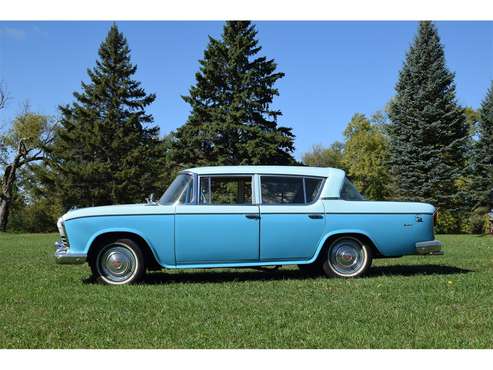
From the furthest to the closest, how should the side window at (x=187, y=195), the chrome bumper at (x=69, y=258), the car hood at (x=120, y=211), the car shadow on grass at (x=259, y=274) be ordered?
1. the car shadow on grass at (x=259, y=274)
2. the side window at (x=187, y=195)
3. the car hood at (x=120, y=211)
4. the chrome bumper at (x=69, y=258)

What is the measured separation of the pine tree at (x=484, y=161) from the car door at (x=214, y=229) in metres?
36.9

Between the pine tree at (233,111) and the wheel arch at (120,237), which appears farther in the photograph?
the pine tree at (233,111)

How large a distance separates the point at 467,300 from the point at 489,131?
38.9 m

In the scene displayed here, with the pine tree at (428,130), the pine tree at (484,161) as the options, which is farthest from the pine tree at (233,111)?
the pine tree at (484,161)

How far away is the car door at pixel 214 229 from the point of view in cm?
869

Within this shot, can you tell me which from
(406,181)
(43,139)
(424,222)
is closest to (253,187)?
(424,222)

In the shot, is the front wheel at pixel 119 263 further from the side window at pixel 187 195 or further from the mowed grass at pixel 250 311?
the side window at pixel 187 195

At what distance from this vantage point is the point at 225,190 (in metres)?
9.08

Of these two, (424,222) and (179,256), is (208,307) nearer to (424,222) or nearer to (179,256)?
(179,256)

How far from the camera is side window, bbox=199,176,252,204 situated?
29.2 feet

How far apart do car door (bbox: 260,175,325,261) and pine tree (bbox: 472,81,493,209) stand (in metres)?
36.1

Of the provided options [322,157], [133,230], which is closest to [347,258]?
[133,230]

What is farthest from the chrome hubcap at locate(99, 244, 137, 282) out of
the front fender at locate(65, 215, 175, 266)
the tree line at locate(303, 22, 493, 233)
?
the tree line at locate(303, 22, 493, 233)

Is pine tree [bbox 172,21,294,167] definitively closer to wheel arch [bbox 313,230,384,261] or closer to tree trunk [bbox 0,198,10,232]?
tree trunk [bbox 0,198,10,232]
